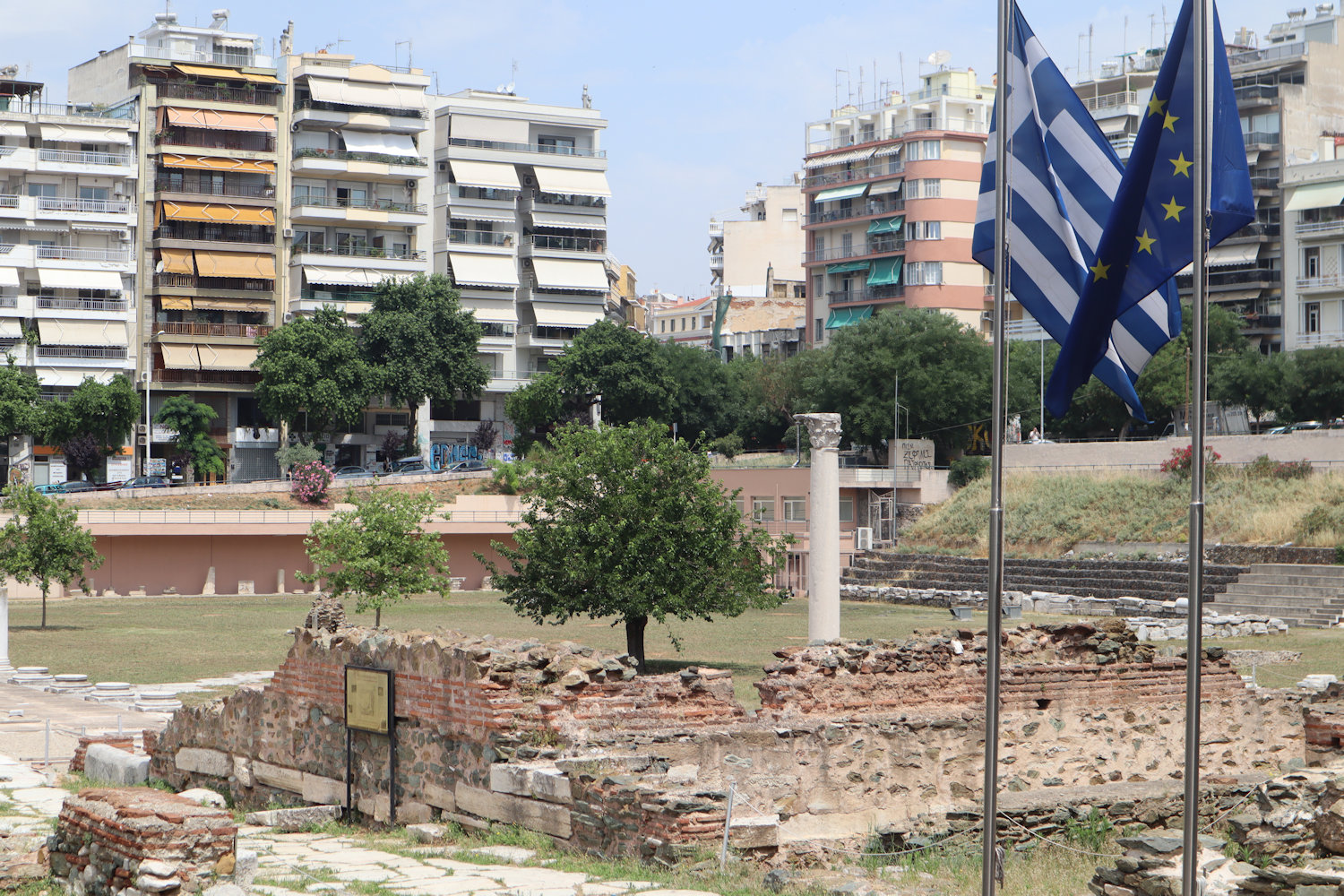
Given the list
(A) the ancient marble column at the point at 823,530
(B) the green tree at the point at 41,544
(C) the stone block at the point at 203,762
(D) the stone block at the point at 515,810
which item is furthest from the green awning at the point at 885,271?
(D) the stone block at the point at 515,810

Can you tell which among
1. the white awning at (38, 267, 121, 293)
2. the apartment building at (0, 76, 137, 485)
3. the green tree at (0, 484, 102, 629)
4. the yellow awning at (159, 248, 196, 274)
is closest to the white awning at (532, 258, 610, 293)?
the yellow awning at (159, 248, 196, 274)

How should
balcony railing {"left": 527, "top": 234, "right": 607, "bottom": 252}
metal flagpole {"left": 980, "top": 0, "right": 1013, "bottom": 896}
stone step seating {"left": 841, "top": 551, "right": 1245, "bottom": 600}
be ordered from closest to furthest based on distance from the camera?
metal flagpole {"left": 980, "top": 0, "right": 1013, "bottom": 896} → stone step seating {"left": 841, "top": 551, "right": 1245, "bottom": 600} → balcony railing {"left": 527, "top": 234, "right": 607, "bottom": 252}

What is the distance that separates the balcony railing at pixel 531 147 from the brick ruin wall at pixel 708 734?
70.8m

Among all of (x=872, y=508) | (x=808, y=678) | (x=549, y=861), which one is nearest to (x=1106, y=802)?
(x=808, y=678)

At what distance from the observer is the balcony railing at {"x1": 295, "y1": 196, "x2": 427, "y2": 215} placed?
80.4 m

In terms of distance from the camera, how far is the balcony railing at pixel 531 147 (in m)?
85.9

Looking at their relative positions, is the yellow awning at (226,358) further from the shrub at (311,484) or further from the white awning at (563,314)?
the white awning at (563,314)

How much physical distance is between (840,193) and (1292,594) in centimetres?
5377

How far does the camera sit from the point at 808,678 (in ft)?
56.3

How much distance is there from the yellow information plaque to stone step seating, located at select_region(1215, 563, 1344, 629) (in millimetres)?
30785

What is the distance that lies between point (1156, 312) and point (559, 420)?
68.5 meters

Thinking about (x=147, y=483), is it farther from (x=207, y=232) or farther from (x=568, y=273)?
(x=568, y=273)

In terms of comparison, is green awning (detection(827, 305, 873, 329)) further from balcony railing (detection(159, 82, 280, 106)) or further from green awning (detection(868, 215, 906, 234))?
balcony railing (detection(159, 82, 280, 106))

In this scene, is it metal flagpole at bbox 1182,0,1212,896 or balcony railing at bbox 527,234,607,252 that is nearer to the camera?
metal flagpole at bbox 1182,0,1212,896
